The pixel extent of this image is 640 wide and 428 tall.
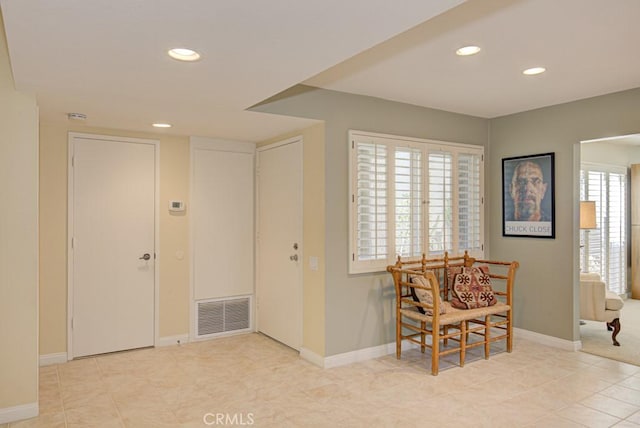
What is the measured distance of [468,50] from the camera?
116 inches

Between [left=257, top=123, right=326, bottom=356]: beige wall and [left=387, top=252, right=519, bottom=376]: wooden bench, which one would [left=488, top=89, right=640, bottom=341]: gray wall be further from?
[left=257, top=123, right=326, bottom=356]: beige wall

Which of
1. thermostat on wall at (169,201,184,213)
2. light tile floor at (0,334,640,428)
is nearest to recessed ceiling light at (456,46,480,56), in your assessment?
light tile floor at (0,334,640,428)

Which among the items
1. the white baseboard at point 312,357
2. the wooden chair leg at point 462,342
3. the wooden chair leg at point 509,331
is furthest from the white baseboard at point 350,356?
the wooden chair leg at point 509,331

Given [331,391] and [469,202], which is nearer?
[331,391]

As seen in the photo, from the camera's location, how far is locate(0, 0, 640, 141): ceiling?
6.12ft

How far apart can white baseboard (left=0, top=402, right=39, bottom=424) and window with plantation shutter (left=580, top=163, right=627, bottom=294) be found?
263 inches

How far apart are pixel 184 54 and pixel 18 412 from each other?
2.70 metres

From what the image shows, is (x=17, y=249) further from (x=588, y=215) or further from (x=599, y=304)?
(x=588, y=215)

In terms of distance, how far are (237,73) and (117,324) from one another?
3.06 m

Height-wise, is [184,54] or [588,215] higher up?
[184,54]

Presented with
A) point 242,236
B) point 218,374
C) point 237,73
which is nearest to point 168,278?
point 242,236

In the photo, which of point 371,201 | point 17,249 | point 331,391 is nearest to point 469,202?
point 371,201

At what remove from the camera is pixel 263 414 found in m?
3.03

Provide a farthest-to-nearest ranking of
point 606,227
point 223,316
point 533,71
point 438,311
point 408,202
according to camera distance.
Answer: point 606,227, point 223,316, point 408,202, point 438,311, point 533,71
